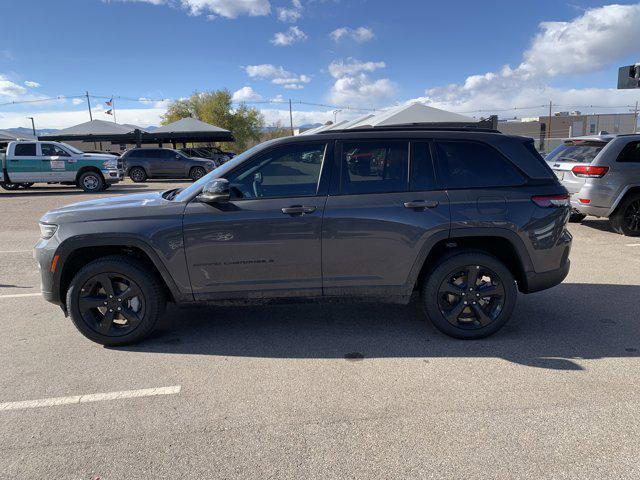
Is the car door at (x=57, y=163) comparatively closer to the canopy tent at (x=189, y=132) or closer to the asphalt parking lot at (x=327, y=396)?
the asphalt parking lot at (x=327, y=396)

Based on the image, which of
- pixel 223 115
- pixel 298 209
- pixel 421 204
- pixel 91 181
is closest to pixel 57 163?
pixel 91 181

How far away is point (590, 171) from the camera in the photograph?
304 inches

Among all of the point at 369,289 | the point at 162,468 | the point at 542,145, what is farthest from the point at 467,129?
the point at 542,145

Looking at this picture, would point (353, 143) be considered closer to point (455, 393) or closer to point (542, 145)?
point (455, 393)

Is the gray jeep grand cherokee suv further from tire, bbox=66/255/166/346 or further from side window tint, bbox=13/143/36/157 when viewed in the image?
side window tint, bbox=13/143/36/157

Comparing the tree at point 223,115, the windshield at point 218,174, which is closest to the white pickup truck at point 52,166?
the windshield at point 218,174

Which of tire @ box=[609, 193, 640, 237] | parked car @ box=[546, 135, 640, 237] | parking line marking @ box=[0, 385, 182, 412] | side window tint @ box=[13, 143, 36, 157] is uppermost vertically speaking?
side window tint @ box=[13, 143, 36, 157]

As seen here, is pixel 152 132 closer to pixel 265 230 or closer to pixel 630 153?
pixel 630 153

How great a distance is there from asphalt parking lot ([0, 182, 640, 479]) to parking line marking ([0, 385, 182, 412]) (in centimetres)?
2

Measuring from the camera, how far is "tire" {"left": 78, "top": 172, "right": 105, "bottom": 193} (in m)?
17.2

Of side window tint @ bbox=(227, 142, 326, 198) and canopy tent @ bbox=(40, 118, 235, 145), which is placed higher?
canopy tent @ bbox=(40, 118, 235, 145)

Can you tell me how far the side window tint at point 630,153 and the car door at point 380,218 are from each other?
572 cm

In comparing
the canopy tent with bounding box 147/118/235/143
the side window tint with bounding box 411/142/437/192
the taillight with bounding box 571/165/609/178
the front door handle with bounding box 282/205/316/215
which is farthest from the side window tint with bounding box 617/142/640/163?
the canopy tent with bounding box 147/118/235/143

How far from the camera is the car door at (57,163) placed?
1694cm
